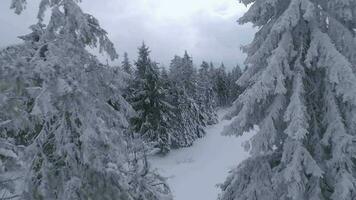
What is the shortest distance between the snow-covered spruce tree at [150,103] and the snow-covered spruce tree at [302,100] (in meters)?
30.4

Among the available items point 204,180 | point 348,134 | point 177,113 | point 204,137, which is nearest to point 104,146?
point 348,134

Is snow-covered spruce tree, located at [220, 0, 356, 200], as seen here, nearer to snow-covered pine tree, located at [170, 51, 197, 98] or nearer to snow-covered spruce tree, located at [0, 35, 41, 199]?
snow-covered spruce tree, located at [0, 35, 41, 199]

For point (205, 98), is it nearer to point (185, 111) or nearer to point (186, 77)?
point (186, 77)

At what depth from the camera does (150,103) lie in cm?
4200

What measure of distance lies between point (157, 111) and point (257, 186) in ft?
104

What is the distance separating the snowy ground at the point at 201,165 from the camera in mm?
33219

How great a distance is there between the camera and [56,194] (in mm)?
7441

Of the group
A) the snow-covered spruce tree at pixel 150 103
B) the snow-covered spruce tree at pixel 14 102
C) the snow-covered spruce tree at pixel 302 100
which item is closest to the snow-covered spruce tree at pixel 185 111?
the snow-covered spruce tree at pixel 150 103

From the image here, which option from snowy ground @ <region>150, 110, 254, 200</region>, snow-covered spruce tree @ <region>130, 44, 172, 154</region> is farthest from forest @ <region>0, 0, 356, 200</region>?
snow-covered spruce tree @ <region>130, 44, 172, 154</region>

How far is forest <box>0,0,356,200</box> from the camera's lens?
275 inches

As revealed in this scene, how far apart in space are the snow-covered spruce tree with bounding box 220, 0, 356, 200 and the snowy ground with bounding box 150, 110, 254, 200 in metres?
18.9

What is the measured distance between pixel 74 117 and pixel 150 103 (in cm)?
3454

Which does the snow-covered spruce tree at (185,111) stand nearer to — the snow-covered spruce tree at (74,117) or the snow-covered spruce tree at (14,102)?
the snow-covered spruce tree at (74,117)

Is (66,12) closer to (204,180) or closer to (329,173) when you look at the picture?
(329,173)
